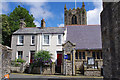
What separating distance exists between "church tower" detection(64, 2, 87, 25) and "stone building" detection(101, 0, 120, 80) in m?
39.4

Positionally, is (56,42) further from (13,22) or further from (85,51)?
(13,22)

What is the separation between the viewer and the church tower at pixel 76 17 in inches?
1692

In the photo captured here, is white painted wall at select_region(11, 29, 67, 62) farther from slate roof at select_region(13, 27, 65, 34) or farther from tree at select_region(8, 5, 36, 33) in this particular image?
tree at select_region(8, 5, 36, 33)

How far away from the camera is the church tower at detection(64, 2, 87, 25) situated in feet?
141

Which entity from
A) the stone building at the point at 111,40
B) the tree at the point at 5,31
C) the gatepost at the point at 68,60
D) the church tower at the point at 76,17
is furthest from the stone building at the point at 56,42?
the church tower at the point at 76,17

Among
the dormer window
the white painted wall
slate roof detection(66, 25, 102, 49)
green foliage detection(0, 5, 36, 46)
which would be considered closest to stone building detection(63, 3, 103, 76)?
slate roof detection(66, 25, 102, 49)

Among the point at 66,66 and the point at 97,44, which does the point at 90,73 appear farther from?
the point at 97,44

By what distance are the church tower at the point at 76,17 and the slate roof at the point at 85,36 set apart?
22522 millimetres

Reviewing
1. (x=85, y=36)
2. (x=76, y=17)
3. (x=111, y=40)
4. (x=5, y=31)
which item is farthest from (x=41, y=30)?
(x=76, y=17)

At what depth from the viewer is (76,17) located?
43.7 m

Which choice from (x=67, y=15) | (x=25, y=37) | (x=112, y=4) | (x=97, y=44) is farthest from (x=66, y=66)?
(x=67, y=15)

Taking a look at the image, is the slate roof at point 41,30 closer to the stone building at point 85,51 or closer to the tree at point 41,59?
the stone building at point 85,51

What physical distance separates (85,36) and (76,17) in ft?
85.6

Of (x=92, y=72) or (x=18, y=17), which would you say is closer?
(x=92, y=72)
